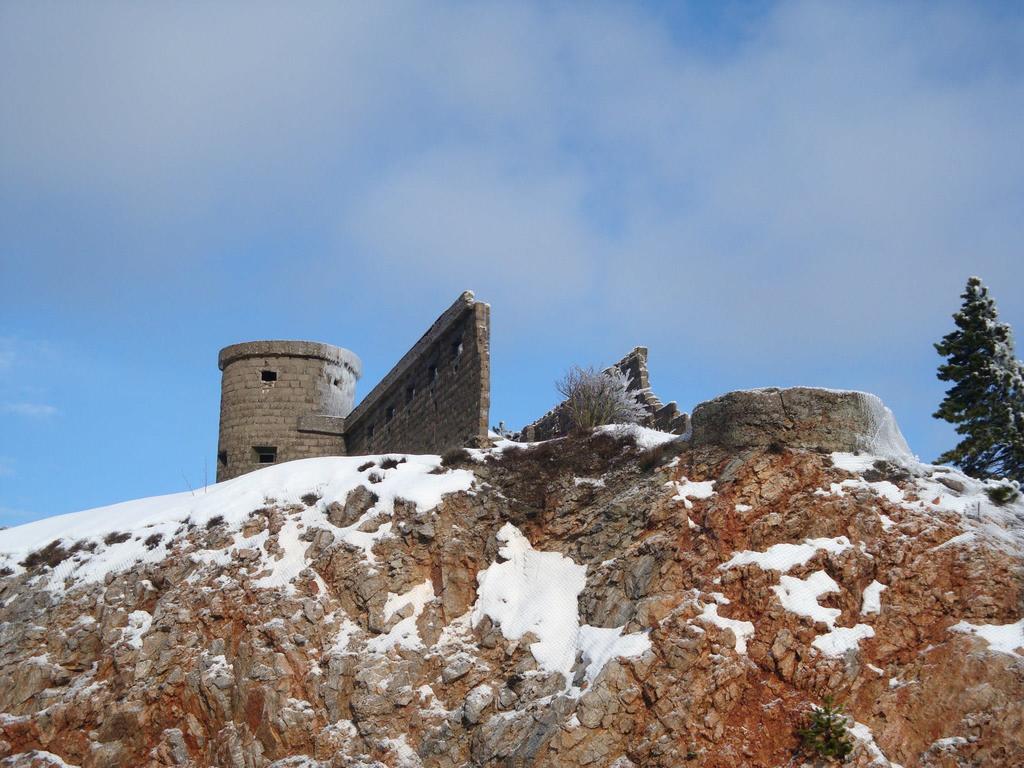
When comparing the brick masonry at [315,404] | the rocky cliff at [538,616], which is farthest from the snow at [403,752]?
the brick masonry at [315,404]

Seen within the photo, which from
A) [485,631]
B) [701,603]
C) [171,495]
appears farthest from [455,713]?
[171,495]

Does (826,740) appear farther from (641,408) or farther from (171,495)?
(171,495)

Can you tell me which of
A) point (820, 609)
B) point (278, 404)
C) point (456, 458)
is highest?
point (278, 404)

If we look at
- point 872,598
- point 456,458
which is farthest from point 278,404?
point 872,598

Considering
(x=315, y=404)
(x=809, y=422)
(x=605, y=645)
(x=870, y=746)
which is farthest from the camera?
(x=315, y=404)

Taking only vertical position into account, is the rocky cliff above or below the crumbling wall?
below

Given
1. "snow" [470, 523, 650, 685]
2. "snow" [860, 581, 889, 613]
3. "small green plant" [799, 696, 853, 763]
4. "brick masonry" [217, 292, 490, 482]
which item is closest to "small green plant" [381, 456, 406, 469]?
"brick masonry" [217, 292, 490, 482]

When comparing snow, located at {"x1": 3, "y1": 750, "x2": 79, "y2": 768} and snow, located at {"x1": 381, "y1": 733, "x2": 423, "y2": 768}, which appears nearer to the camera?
snow, located at {"x1": 381, "y1": 733, "x2": 423, "y2": 768}

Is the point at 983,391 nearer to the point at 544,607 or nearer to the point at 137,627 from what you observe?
the point at 544,607

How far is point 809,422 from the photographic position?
15852 mm

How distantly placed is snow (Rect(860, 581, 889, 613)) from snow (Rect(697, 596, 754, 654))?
56.4 inches

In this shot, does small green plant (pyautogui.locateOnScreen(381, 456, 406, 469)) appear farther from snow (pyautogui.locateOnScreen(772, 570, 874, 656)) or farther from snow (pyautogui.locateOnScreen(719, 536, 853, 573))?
snow (pyautogui.locateOnScreen(772, 570, 874, 656))

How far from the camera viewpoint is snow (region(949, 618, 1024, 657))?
12219 mm

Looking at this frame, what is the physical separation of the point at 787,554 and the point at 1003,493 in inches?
126
